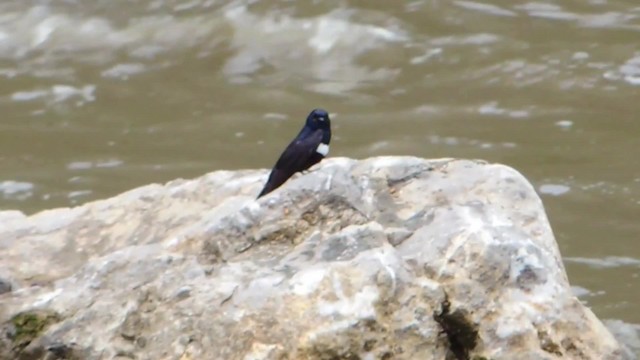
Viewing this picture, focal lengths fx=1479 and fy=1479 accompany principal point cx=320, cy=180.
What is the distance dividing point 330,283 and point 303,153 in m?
0.75

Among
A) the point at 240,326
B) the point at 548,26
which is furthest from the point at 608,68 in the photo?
the point at 240,326

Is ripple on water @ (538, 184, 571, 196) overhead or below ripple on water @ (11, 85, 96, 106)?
below

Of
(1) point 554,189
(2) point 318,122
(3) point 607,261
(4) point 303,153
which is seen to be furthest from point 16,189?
(4) point 303,153

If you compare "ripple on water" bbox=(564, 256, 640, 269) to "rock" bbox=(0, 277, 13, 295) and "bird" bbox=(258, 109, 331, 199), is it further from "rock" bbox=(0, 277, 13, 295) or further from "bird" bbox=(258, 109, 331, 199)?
"rock" bbox=(0, 277, 13, 295)

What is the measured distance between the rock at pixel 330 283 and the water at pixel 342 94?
188 centimetres

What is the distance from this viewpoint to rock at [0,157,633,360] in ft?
10.7

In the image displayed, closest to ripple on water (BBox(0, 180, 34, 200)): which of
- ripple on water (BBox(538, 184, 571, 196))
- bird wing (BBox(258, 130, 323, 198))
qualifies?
ripple on water (BBox(538, 184, 571, 196))

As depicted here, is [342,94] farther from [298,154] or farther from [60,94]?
[298,154]

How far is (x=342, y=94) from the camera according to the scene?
26.4 feet

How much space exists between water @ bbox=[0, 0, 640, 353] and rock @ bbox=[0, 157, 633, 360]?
74.1 inches

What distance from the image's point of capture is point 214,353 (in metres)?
3.24

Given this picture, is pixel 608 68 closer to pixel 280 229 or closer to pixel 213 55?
pixel 213 55

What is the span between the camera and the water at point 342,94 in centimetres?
676

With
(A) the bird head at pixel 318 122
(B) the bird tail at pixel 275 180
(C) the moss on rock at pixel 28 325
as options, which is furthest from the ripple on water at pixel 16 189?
(C) the moss on rock at pixel 28 325
